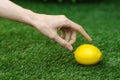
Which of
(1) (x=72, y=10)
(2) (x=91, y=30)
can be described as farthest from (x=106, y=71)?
(1) (x=72, y=10)

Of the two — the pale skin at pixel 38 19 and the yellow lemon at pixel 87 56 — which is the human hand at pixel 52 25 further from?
the yellow lemon at pixel 87 56

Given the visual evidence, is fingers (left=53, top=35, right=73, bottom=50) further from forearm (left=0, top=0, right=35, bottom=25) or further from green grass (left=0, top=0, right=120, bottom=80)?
green grass (left=0, top=0, right=120, bottom=80)

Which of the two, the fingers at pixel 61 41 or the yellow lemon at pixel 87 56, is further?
the yellow lemon at pixel 87 56

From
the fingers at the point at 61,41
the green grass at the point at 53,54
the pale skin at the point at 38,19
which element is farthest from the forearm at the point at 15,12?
the green grass at the point at 53,54

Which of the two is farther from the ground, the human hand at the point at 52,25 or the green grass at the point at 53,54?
the human hand at the point at 52,25

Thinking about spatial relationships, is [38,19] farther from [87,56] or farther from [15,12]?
[87,56]

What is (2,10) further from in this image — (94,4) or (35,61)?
(94,4)

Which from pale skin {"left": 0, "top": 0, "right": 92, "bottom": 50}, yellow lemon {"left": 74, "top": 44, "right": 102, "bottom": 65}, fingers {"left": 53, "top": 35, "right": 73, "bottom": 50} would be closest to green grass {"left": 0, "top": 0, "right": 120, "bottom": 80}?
yellow lemon {"left": 74, "top": 44, "right": 102, "bottom": 65}

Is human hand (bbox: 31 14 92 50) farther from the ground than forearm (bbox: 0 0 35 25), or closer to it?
closer to it

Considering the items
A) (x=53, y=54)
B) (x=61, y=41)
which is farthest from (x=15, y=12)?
(x=53, y=54)
